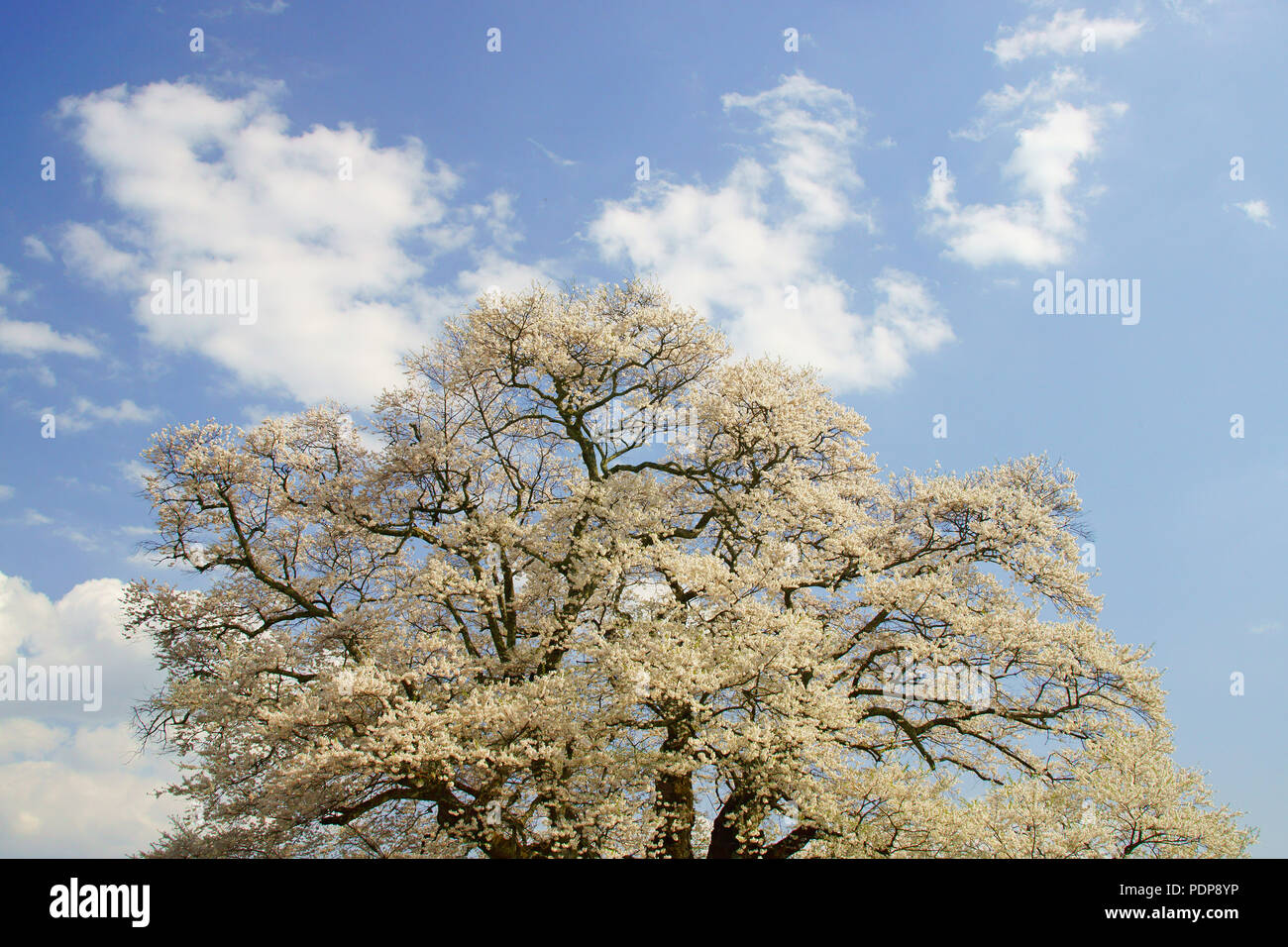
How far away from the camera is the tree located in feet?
57.0

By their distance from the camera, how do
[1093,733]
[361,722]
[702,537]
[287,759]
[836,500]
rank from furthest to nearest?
[702,537] → [836,500] → [1093,733] → [287,759] → [361,722]

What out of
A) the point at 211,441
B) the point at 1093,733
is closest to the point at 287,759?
the point at 211,441

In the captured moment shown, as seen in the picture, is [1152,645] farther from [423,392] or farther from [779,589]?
[423,392]

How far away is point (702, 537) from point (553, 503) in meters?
4.48

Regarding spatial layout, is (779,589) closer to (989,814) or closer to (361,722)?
(989,814)

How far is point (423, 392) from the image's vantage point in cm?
2458

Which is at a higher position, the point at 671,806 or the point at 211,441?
the point at 211,441

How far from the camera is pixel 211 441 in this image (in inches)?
883

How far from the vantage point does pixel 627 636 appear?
63.1 feet

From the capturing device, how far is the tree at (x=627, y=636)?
57.0ft

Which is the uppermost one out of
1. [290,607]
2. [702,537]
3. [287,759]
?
[702,537]
